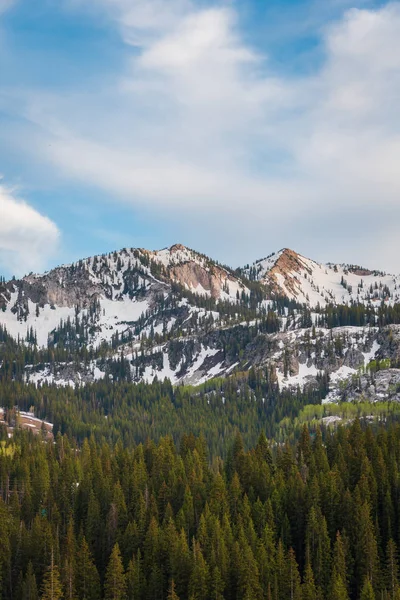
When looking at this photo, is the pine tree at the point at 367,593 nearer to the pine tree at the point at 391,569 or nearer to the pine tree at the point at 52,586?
the pine tree at the point at 391,569

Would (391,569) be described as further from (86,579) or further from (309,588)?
(86,579)

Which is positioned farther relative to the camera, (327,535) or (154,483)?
(154,483)

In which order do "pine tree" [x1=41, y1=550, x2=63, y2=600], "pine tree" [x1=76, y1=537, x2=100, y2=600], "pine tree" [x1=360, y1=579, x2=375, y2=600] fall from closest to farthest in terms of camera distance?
"pine tree" [x1=360, y1=579, x2=375, y2=600] → "pine tree" [x1=41, y1=550, x2=63, y2=600] → "pine tree" [x1=76, y1=537, x2=100, y2=600]

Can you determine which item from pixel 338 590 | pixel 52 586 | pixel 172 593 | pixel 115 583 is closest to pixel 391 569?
pixel 338 590

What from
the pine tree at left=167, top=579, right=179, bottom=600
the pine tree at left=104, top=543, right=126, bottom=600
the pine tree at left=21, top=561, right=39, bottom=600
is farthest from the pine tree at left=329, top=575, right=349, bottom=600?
the pine tree at left=21, top=561, right=39, bottom=600

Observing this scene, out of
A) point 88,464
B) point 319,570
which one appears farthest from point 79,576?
point 88,464

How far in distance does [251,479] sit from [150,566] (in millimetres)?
27577

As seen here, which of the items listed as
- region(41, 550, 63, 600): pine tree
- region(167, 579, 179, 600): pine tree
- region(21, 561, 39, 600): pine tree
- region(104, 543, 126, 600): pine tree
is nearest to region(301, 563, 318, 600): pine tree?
region(167, 579, 179, 600): pine tree

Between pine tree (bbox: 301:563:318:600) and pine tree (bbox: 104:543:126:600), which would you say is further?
pine tree (bbox: 104:543:126:600)

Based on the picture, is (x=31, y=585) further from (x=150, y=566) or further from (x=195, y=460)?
(x=195, y=460)

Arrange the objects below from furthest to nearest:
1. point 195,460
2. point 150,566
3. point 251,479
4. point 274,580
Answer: point 195,460, point 251,479, point 150,566, point 274,580

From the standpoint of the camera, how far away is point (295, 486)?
373 feet

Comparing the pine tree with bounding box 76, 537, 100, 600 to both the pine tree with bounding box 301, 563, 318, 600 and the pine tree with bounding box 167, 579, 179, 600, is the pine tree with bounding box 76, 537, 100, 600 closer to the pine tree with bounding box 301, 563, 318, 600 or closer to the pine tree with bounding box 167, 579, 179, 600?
the pine tree with bounding box 167, 579, 179, 600

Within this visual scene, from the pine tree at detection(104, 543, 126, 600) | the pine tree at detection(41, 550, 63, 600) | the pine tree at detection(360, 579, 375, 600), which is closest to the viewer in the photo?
the pine tree at detection(360, 579, 375, 600)
